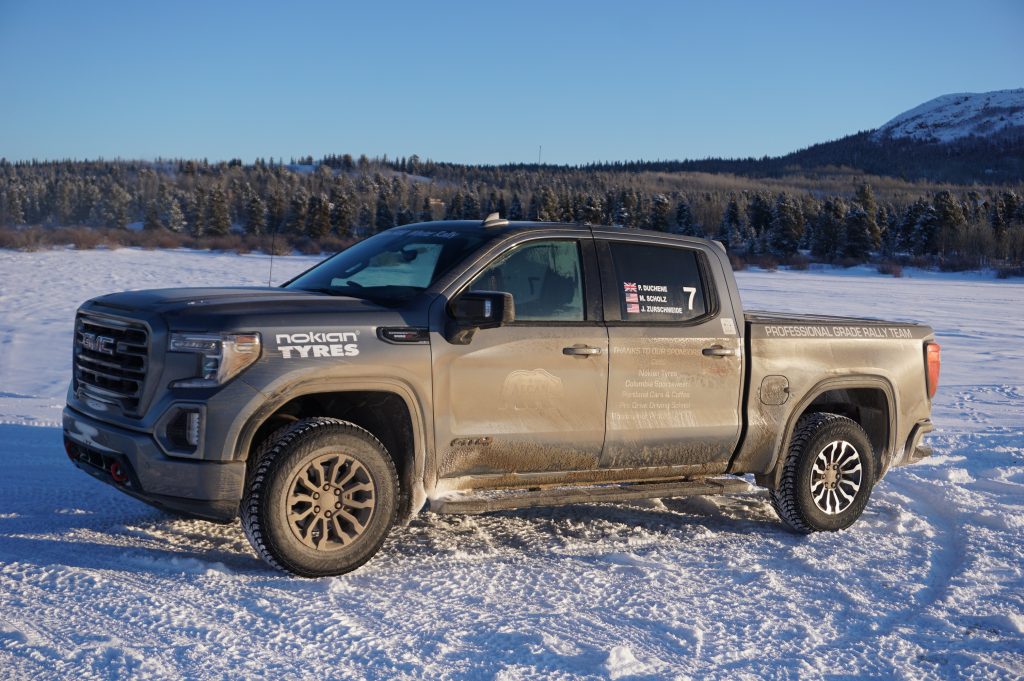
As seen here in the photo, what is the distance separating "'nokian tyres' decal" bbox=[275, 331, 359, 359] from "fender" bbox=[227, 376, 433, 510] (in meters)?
0.13

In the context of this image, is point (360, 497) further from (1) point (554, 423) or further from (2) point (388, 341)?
(1) point (554, 423)

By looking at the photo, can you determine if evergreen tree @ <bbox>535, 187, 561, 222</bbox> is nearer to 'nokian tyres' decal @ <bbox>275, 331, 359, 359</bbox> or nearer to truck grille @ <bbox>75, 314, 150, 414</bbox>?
truck grille @ <bbox>75, 314, 150, 414</bbox>

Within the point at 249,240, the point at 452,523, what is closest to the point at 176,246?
→ the point at 249,240

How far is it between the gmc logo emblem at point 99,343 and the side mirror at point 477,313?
5.58ft

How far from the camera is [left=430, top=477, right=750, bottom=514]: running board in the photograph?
517 cm

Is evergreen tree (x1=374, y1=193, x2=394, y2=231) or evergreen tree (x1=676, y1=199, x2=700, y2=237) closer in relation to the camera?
evergreen tree (x1=676, y1=199, x2=700, y2=237)

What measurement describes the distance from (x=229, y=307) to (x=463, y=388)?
125 centimetres

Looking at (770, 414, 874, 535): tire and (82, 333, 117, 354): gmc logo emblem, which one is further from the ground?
(82, 333, 117, 354): gmc logo emblem

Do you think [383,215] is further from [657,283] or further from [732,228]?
[657,283]

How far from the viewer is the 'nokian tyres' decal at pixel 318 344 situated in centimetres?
473

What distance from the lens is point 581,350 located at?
17.8 ft

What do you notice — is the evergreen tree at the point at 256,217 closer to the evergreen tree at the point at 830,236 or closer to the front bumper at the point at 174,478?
the evergreen tree at the point at 830,236

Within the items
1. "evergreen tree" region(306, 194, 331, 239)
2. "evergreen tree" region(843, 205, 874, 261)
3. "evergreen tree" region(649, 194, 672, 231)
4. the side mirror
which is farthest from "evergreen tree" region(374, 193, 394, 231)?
the side mirror

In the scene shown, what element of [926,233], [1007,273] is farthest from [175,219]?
[1007,273]
